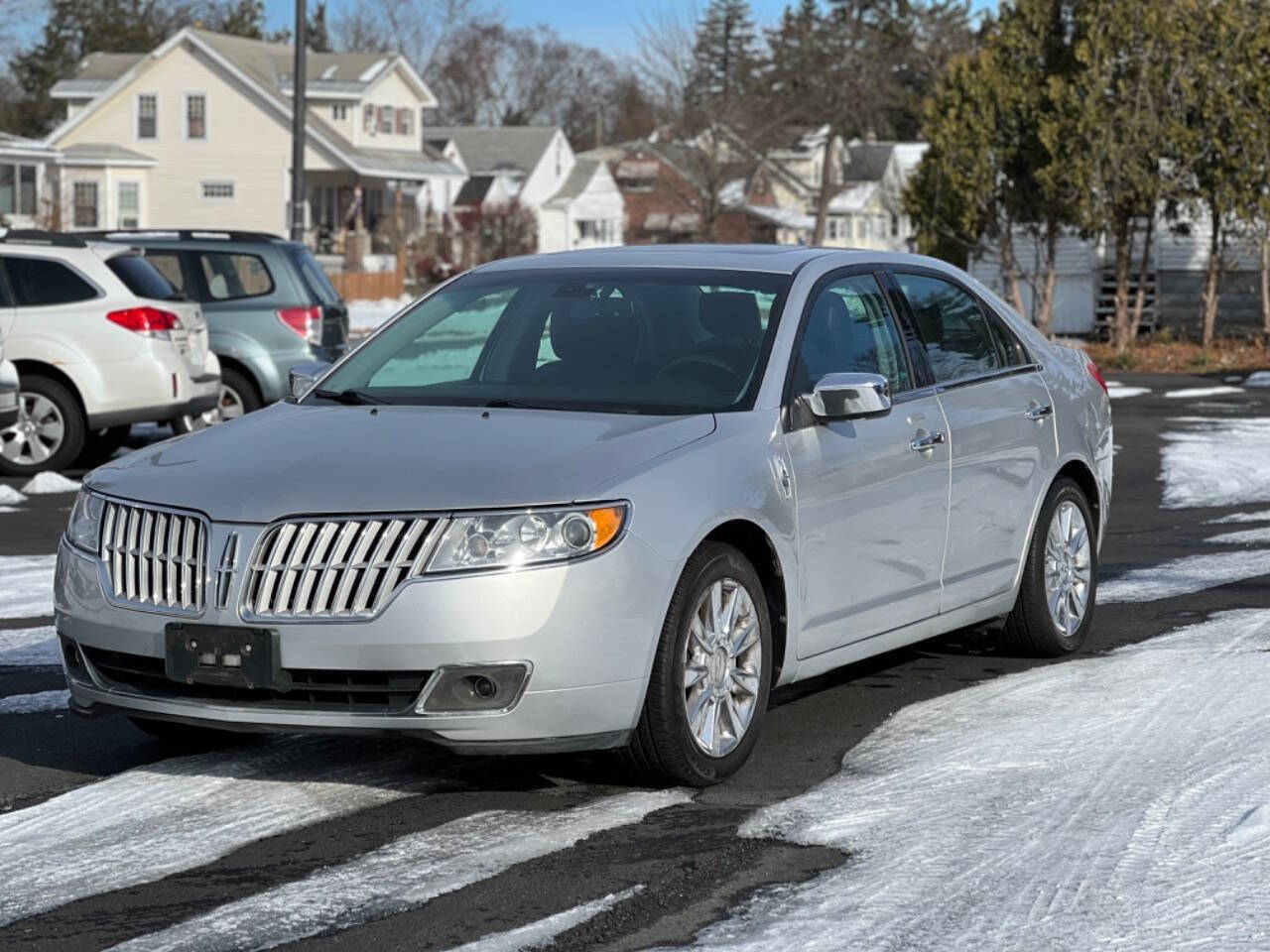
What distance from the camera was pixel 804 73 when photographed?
292ft

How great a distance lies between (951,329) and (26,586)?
5061 millimetres

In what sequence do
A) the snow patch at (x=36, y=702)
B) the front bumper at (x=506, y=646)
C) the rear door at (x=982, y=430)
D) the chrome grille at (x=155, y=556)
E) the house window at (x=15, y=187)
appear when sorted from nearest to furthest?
1. the front bumper at (x=506, y=646)
2. the chrome grille at (x=155, y=556)
3. the snow patch at (x=36, y=702)
4. the rear door at (x=982, y=430)
5. the house window at (x=15, y=187)

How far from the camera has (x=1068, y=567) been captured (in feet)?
27.3

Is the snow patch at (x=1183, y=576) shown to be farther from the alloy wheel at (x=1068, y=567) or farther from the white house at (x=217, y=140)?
the white house at (x=217, y=140)

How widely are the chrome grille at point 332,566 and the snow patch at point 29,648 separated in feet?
9.28

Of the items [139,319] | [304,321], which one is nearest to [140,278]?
[139,319]

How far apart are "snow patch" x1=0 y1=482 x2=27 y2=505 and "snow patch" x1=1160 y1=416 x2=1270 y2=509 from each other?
25.7 ft

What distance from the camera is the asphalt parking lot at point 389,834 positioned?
4.77 m

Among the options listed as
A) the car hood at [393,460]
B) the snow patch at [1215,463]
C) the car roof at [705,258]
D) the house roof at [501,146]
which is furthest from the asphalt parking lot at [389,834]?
the house roof at [501,146]

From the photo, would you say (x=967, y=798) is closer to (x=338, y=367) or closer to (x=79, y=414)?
(x=338, y=367)

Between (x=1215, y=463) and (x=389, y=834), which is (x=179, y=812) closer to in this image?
(x=389, y=834)

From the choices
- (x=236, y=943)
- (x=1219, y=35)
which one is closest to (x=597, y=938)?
(x=236, y=943)

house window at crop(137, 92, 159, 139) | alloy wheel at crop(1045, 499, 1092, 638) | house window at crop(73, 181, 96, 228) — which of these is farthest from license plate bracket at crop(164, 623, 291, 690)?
house window at crop(137, 92, 159, 139)

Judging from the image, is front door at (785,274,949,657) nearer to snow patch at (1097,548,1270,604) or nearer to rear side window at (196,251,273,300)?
snow patch at (1097,548,1270,604)
